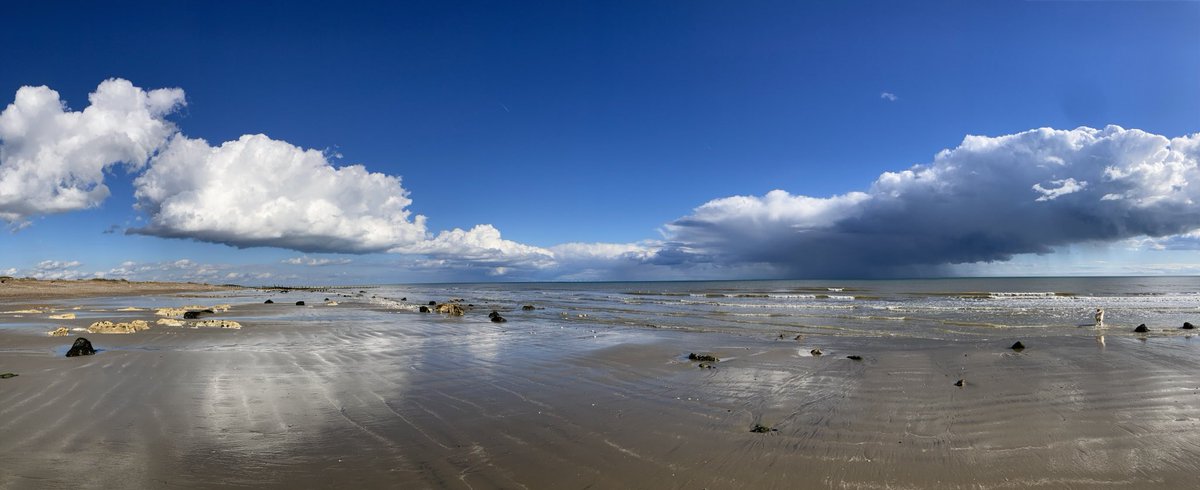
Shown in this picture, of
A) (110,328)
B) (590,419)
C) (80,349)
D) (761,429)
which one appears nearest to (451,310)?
(110,328)

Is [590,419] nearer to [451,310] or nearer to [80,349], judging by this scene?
[80,349]

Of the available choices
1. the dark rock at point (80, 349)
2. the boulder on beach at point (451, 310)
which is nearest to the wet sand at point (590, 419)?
the dark rock at point (80, 349)

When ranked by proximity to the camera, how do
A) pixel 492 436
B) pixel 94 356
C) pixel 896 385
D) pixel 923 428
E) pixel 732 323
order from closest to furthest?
Result: 1. pixel 492 436
2. pixel 923 428
3. pixel 896 385
4. pixel 94 356
5. pixel 732 323

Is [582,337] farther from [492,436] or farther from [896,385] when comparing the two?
[492,436]

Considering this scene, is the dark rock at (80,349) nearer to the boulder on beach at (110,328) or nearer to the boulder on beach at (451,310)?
the boulder on beach at (110,328)

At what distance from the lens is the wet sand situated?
5.76 meters

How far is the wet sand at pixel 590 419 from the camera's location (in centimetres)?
576

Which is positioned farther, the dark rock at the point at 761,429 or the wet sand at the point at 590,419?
the dark rock at the point at 761,429

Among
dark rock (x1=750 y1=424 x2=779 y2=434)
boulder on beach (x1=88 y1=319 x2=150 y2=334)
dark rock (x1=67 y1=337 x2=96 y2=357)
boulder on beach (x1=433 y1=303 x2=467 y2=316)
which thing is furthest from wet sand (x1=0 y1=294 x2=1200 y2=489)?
boulder on beach (x1=433 y1=303 x2=467 y2=316)

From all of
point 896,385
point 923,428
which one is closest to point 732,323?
point 896,385

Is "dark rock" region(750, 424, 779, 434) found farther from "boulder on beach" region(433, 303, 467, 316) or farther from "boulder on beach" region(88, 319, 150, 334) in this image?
"boulder on beach" region(433, 303, 467, 316)

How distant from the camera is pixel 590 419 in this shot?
26.7 ft

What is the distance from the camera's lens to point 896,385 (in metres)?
10.8

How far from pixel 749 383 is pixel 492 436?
6101 millimetres
